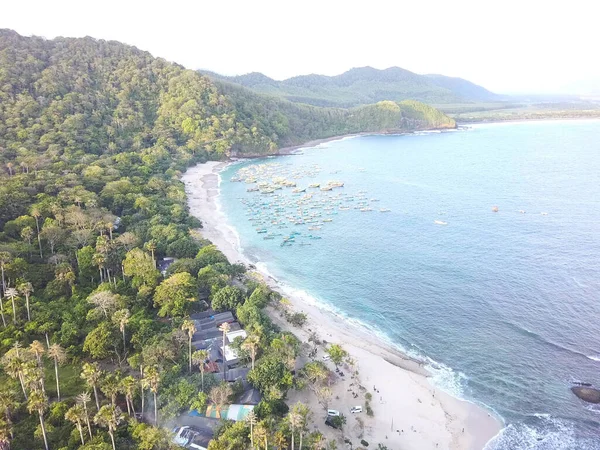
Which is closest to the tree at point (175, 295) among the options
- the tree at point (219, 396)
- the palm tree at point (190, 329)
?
the palm tree at point (190, 329)

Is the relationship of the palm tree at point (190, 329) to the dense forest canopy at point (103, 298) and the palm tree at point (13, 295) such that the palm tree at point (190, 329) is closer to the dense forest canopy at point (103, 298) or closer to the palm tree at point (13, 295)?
the dense forest canopy at point (103, 298)

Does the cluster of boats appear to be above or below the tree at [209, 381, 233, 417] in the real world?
above

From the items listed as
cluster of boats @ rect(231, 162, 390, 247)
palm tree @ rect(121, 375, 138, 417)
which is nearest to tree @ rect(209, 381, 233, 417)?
palm tree @ rect(121, 375, 138, 417)

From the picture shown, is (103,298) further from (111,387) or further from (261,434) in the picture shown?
(261,434)

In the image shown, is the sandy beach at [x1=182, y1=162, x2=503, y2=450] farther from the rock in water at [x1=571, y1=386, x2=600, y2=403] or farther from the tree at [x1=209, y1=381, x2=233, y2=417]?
the rock in water at [x1=571, y1=386, x2=600, y2=403]

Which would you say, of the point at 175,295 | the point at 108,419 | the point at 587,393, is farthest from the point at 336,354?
the point at 587,393

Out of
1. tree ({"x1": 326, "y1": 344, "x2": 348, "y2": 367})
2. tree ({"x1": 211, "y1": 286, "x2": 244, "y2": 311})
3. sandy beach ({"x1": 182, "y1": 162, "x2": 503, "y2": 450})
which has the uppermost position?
tree ({"x1": 211, "y1": 286, "x2": 244, "y2": 311})
